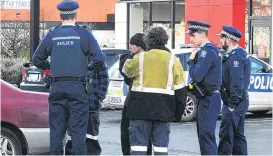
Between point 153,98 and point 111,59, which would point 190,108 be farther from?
point 153,98

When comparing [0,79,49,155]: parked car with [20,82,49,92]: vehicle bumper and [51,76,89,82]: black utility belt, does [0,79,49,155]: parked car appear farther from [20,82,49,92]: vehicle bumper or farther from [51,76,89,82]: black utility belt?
[20,82,49,92]: vehicle bumper

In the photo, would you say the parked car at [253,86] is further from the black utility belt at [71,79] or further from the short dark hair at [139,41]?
the black utility belt at [71,79]

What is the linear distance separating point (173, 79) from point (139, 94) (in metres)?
0.41

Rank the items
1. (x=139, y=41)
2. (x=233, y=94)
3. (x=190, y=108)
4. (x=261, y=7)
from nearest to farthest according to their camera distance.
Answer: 1. (x=233, y=94)
2. (x=139, y=41)
3. (x=190, y=108)
4. (x=261, y=7)

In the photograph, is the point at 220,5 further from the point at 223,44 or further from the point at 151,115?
the point at 151,115

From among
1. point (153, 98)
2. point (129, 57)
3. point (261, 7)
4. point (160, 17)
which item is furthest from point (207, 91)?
point (160, 17)

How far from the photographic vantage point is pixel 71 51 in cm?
826

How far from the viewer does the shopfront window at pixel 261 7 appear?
25969mm

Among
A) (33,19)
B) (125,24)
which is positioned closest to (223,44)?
(33,19)

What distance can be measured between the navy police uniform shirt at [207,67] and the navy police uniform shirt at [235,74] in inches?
15.5

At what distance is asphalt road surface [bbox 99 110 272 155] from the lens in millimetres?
11688

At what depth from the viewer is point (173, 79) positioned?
8.20 meters

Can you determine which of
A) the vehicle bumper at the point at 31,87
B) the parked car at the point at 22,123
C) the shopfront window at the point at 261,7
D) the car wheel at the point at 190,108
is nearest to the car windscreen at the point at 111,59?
the vehicle bumper at the point at 31,87

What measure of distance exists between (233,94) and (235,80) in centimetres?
18
